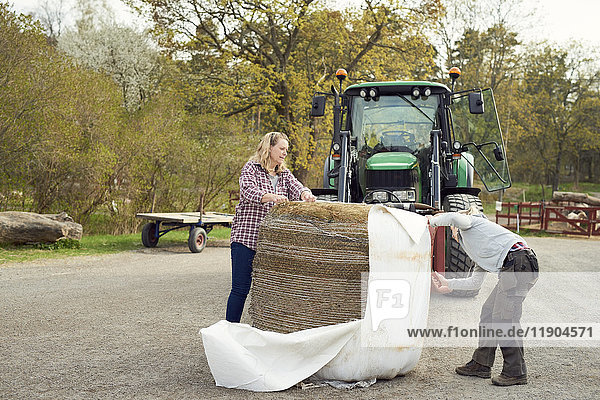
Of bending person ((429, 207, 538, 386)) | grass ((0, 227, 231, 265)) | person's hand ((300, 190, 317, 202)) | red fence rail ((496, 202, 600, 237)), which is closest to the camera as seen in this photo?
bending person ((429, 207, 538, 386))

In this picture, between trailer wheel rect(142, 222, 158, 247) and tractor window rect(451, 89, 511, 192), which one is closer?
tractor window rect(451, 89, 511, 192)

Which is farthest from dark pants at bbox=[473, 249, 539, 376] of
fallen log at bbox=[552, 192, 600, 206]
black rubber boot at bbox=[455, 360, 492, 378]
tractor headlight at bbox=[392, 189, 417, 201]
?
fallen log at bbox=[552, 192, 600, 206]

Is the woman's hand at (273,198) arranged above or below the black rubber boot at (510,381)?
above

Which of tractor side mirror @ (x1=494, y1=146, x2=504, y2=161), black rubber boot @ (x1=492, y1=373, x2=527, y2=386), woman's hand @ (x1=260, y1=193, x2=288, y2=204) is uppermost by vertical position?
tractor side mirror @ (x1=494, y1=146, x2=504, y2=161)

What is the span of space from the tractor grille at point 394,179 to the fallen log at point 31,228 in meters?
7.47

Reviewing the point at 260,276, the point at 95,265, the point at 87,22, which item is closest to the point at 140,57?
the point at 87,22

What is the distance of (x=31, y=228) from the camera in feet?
39.8

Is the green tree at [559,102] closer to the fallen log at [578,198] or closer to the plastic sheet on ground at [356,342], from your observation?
the fallen log at [578,198]

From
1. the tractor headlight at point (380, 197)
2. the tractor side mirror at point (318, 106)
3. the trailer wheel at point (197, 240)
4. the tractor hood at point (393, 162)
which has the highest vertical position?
the tractor side mirror at point (318, 106)

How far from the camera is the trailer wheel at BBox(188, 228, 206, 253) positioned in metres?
13.0

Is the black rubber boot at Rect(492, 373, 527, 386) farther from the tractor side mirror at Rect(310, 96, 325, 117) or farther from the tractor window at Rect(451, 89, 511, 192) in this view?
the tractor side mirror at Rect(310, 96, 325, 117)

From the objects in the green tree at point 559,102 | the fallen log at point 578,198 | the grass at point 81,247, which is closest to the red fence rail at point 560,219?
the fallen log at point 578,198

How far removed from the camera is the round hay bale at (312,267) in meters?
4.13

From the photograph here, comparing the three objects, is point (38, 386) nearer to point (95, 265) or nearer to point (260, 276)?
point (260, 276)
